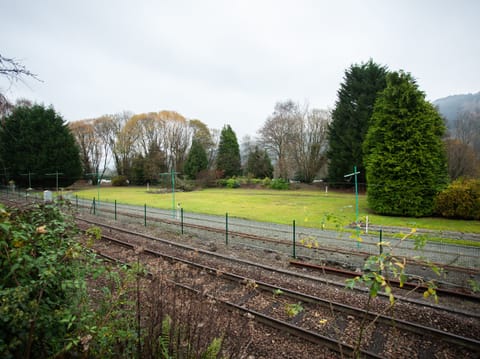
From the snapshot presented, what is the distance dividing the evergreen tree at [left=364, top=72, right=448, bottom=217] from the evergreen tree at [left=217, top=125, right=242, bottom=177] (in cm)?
3400

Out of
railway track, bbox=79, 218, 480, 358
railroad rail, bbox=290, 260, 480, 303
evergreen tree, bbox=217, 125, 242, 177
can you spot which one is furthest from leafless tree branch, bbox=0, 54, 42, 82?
evergreen tree, bbox=217, 125, 242, 177

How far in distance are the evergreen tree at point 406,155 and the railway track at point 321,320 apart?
1387 cm

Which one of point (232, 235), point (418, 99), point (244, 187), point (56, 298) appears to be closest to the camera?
point (56, 298)

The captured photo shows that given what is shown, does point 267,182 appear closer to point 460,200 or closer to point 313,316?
point 460,200

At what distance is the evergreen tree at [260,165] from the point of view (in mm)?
47000

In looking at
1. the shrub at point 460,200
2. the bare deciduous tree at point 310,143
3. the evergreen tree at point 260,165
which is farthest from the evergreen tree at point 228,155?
the shrub at point 460,200

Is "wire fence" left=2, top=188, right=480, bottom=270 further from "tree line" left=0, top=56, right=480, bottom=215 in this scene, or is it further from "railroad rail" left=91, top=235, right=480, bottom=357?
"tree line" left=0, top=56, right=480, bottom=215

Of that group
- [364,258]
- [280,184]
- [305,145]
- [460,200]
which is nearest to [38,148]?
[280,184]

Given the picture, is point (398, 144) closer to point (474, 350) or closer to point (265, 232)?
point (265, 232)

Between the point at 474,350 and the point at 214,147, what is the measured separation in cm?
5456

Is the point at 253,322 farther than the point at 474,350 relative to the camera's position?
Yes

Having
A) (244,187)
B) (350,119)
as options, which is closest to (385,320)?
(350,119)

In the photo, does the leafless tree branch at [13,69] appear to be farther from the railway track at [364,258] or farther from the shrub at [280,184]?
the shrub at [280,184]

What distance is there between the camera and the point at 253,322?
5227mm
